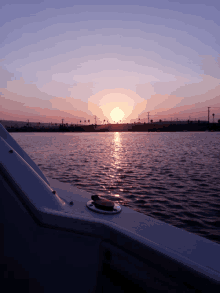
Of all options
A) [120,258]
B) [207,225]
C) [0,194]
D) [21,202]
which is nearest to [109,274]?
[120,258]

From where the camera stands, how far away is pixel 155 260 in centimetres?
159

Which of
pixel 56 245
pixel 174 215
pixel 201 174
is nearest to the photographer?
pixel 56 245

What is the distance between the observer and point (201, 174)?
1344 centimetres

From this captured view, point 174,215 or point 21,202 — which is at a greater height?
point 21,202

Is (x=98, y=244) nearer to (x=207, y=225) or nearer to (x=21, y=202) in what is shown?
(x=21, y=202)

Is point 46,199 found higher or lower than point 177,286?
higher

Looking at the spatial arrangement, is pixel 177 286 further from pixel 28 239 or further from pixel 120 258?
pixel 28 239

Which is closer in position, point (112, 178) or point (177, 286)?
point (177, 286)

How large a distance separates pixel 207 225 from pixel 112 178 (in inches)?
Result: 272

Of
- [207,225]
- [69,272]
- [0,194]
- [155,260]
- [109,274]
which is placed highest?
[0,194]

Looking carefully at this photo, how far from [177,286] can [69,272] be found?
894 mm

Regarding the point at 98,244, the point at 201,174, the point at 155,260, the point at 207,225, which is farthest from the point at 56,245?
the point at 201,174

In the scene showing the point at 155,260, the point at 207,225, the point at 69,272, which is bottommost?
the point at 207,225

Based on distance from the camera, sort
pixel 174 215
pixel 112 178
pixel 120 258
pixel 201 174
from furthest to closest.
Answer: pixel 201 174
pixel 112 178
pixel 174 215
pixel 120 258
